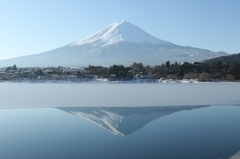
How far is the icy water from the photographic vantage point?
5.48m

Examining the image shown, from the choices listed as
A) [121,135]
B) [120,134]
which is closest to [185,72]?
[120,134]

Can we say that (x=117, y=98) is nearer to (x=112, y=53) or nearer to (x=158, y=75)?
(x=158, y=75)

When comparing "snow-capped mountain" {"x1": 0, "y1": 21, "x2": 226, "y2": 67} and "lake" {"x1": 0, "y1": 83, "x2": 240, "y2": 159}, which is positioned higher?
"snow-capped mountain" {"x1": 0, "y1": 21, "x2": 226, "y2": 67}

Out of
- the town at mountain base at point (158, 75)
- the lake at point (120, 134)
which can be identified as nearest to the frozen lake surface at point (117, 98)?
the lake at point (120, 134)

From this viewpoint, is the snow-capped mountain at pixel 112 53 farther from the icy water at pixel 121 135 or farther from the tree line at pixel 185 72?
the icy water at pixel 121 135

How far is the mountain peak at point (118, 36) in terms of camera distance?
412ft

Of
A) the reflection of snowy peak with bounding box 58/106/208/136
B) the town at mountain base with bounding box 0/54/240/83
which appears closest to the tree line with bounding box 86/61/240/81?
the town at mountain base with bounding box 0/54/240/83

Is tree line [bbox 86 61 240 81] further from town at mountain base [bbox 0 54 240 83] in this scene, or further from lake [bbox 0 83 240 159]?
lake [bbox 0 83 240 159]

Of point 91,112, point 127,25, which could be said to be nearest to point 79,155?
point 91,112

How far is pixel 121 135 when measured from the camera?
7.12 metres

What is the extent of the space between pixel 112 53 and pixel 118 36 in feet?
68.1

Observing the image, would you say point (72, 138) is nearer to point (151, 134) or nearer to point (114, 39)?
point (151, 134)

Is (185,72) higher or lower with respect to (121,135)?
higher

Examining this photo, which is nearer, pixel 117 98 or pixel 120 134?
pixel 120 134
